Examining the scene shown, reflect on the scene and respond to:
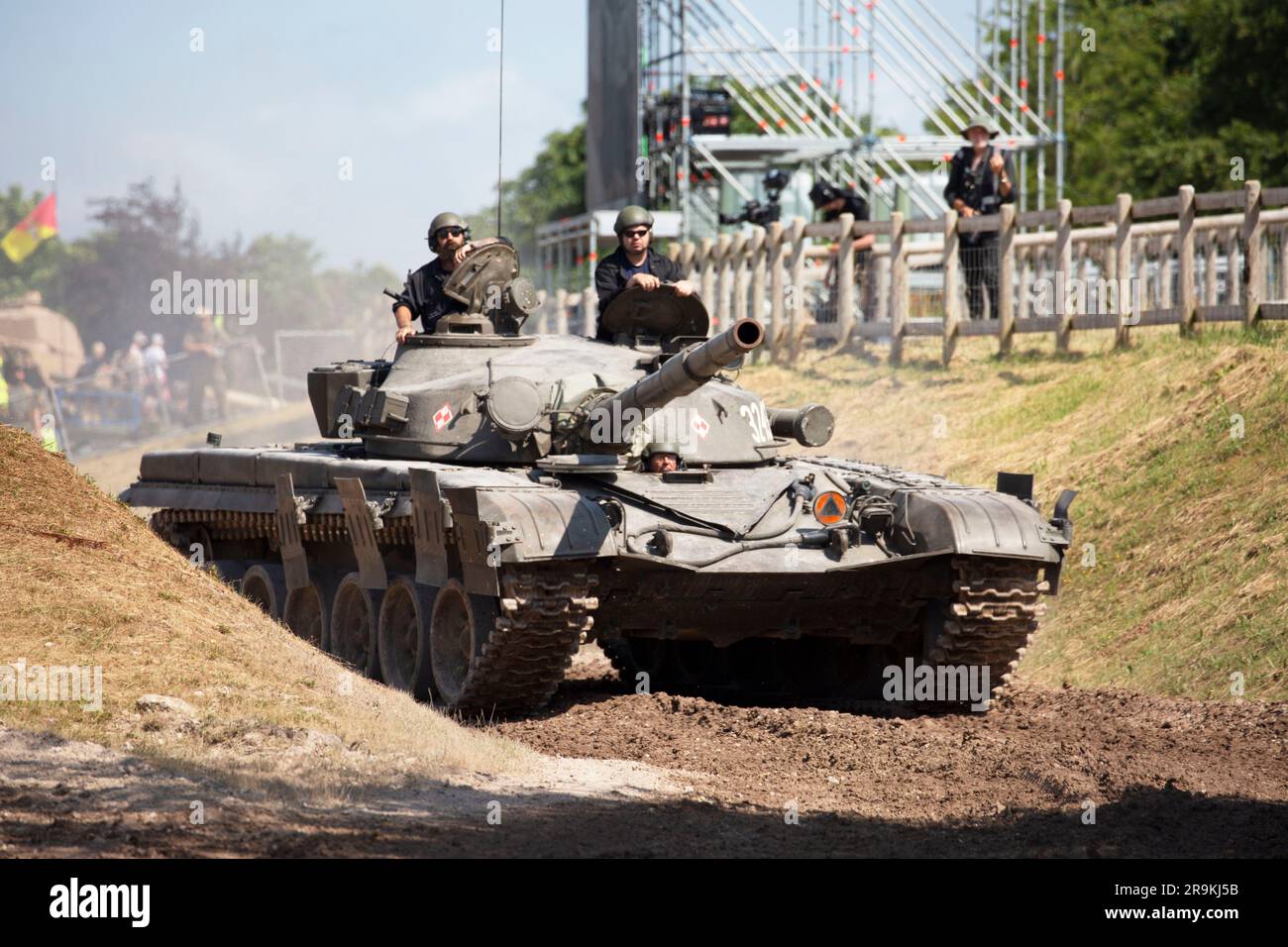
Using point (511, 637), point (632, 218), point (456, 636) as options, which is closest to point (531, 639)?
point (511, 637)

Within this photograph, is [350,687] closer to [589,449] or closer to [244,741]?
[244,741]

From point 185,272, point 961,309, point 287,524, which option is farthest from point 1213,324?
point 185,272

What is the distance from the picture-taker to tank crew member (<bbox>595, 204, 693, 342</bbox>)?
14445 mm

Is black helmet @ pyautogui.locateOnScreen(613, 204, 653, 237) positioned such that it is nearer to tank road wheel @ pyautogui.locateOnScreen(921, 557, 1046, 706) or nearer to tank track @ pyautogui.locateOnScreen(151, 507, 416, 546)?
tank track @ pyautogui.locateOnScreen(151, 507, 416, 546)

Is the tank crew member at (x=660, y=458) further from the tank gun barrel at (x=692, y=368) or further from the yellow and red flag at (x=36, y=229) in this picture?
the yellow and red flag at (x=36, y=229)

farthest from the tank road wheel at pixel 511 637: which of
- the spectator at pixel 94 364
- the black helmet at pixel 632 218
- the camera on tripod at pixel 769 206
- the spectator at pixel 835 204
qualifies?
the spectator at pixel 94 364

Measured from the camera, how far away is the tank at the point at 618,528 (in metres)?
11.9

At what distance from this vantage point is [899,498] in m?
12.5

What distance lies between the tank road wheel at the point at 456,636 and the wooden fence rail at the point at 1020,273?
8240 millimetres

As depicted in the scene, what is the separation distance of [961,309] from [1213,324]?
3993 millimetres

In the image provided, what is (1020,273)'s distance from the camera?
74.3 feet

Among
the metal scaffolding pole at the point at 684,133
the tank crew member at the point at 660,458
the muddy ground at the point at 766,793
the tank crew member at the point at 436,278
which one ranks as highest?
the metal scaffolding pole at the point at 684,133

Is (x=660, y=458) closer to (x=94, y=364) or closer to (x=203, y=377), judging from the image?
(x=203, y=377)

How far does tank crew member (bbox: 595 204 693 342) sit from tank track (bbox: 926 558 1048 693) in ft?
11.1
